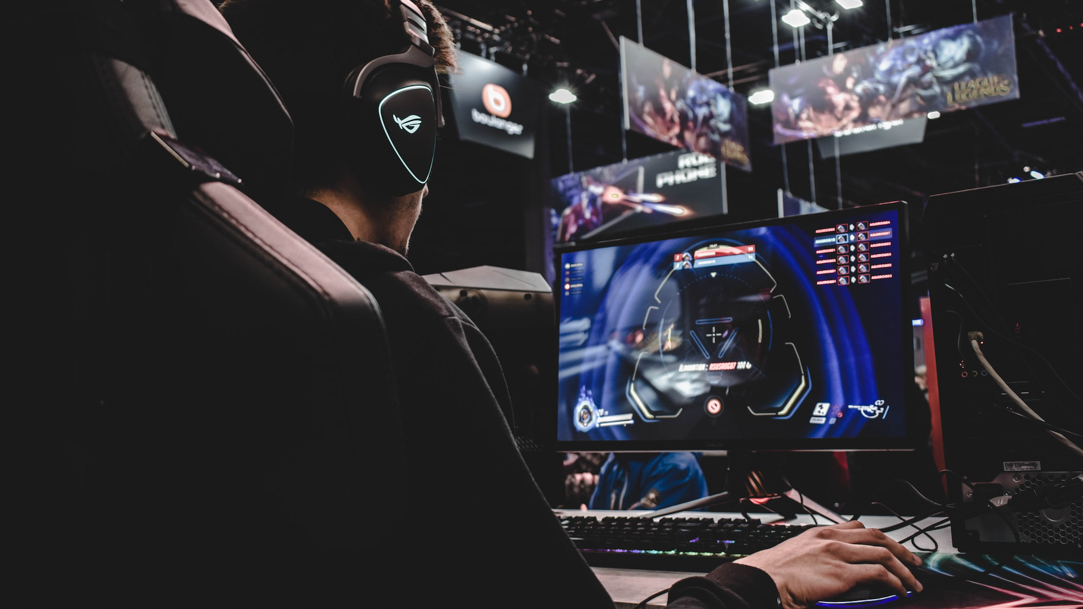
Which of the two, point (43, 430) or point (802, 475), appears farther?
point (802, 475)

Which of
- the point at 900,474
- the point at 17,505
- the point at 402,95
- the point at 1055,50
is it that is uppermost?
the point at 1055,50

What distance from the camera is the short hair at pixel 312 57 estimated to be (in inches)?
36.2

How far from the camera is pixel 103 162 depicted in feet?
1.70

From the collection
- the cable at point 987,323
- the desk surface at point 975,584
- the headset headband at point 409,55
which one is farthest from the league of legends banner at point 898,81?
the headset headband at point 409,55

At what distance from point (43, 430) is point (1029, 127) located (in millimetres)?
13381

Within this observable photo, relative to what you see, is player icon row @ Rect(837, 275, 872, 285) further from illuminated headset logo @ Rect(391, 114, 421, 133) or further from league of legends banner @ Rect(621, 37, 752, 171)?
league of legends banner @ Rect(621, 37, 752, 171)

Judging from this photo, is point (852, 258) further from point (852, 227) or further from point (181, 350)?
point (181, 350)

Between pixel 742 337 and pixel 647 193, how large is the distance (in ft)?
21.8

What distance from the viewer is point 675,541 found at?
48.1 inches

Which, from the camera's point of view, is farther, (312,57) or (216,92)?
(312,57)

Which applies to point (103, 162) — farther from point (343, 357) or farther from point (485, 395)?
point (485, 395)

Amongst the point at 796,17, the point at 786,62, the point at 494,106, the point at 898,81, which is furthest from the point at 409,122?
the point at 786,62

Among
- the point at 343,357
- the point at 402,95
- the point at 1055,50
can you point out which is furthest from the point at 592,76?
the point at 343,357

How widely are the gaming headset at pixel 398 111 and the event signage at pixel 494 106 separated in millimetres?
4806
